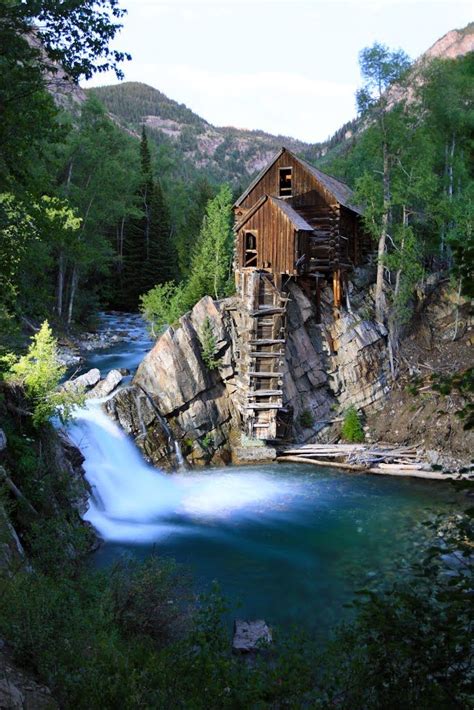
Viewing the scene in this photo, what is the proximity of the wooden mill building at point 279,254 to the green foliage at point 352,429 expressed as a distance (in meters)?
2.98

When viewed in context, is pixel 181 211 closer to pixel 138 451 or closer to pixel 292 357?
pixel 292 357

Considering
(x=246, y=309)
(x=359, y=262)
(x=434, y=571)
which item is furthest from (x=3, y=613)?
(x=359, y=262)

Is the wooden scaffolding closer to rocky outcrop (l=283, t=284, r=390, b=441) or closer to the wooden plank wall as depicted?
rocky outcrop (l=283, t=284, r=390, b=441)

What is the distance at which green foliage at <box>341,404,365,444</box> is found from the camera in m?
23.8

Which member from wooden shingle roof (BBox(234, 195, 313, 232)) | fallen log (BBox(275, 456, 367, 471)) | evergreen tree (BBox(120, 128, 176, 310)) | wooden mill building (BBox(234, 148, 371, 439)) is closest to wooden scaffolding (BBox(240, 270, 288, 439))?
wooden mill building (BBox(234, 148, 371, 439))

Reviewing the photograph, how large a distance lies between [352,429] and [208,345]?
725cm

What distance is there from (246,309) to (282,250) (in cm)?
345

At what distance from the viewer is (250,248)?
26078 millimetres

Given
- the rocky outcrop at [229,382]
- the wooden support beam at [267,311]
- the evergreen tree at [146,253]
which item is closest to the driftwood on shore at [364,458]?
the rocky outcrop at [229,382]

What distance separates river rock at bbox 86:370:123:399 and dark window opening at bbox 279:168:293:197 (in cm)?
1265

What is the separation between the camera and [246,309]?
2342cm

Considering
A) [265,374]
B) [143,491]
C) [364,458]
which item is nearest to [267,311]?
[265,374]

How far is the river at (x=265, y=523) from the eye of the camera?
13.1m

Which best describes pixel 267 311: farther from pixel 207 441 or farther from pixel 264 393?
pixel 207 441
